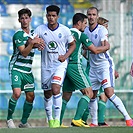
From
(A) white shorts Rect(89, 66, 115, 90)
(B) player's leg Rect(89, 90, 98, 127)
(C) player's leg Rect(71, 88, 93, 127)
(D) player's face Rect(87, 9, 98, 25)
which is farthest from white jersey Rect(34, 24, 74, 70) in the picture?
(B) player's leg Rect(89, 90, 98, 127)

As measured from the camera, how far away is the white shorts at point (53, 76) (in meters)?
12.8

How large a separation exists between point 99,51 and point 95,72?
2.40 ft

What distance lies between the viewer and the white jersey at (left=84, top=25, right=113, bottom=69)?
13516 millimetres

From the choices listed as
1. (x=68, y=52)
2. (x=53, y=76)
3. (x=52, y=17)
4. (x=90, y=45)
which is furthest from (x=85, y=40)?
(x=53, y=76)

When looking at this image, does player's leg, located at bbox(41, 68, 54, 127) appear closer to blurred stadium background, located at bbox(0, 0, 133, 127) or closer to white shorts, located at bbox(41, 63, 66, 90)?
white shorts, located at bbox(41, 63, 66, 90)

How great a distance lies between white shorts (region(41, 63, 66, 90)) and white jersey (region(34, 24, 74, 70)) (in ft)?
0.21

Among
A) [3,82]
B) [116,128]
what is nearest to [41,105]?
[3,82]

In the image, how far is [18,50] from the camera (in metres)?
13.1

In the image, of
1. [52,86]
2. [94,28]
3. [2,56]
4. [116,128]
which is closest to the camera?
[116,128]

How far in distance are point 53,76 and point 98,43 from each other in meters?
1.15

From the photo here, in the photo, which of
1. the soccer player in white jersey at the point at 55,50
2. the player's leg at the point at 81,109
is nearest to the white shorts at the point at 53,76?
the soccer player in white jersey at the point at 55,50

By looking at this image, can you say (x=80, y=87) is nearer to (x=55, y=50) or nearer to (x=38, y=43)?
(x=55, y=50)

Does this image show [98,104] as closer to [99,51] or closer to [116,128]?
[99,51]

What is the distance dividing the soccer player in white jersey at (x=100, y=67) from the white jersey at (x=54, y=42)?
0.83 m
